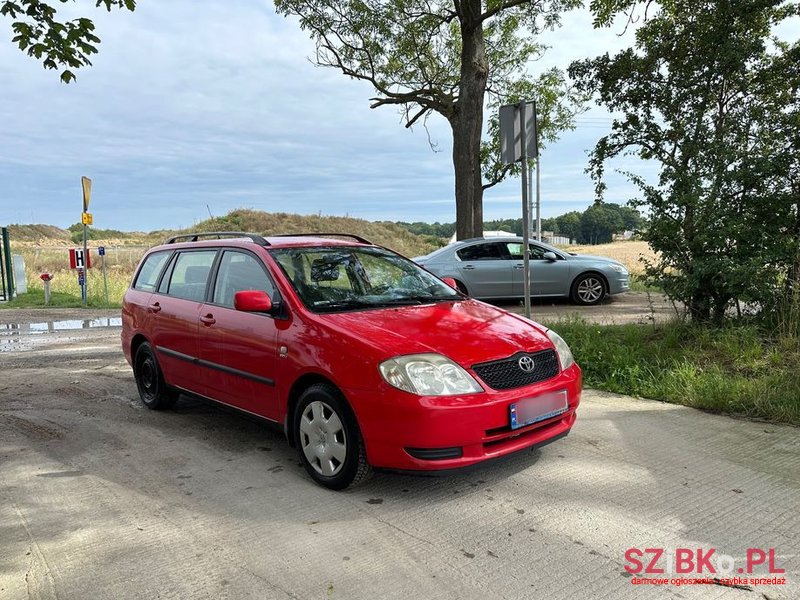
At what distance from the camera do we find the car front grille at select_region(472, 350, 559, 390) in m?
3.51

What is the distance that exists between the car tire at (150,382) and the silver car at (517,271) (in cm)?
662

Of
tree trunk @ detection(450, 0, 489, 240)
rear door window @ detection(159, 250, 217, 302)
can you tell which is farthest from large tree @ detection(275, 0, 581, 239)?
rear door window @ detection(159, 250, 217, 302)

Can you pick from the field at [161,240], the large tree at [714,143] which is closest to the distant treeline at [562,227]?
the field at [161,240]

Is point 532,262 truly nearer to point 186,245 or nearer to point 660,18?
point 660,18

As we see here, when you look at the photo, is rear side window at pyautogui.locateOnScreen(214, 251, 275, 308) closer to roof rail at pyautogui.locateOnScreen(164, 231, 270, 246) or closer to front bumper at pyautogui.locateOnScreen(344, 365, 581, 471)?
roof rail at pyautogui.locateOnScreen(164, 231, 270, 246)

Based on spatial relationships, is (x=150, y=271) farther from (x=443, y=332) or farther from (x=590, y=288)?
(x=590, y=288)

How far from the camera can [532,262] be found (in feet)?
38.6

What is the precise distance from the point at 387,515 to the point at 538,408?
1.12m

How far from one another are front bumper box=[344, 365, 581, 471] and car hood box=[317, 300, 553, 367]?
251 millimetres

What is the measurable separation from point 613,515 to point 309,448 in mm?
1860

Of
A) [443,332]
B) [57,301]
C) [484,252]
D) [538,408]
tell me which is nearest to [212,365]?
[443,332]

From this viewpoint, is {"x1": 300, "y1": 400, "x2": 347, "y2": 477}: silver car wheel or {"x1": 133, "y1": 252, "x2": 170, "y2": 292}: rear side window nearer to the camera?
{"x1": 300, "y1": 400, "x2": 347, "y2": 477}: silver car wheel

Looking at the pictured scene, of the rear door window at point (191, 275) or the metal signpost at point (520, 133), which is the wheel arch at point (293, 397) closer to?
the rear door window at point (191, 275)

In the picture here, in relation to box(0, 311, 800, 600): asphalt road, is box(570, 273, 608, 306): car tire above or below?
above
